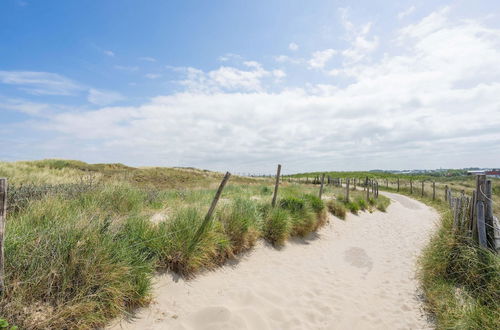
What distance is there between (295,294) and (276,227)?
3.01m

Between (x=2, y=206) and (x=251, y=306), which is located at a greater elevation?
(x=2, y=206)

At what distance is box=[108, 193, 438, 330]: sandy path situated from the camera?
161 inches

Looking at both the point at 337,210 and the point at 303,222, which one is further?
the point at 337,210

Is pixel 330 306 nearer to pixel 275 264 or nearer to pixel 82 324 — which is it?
pixel 275 264

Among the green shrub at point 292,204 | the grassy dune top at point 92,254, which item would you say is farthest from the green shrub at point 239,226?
the green shrub at point 292,204

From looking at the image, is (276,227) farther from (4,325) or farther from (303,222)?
(4,325)

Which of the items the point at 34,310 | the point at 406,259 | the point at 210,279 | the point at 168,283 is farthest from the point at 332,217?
the point at 34,310

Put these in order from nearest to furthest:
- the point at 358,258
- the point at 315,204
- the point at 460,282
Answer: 1. the point at 460,282
2. the point at 358,258
3. the point at 315,204

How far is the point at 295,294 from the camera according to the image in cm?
529

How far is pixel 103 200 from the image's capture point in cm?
657

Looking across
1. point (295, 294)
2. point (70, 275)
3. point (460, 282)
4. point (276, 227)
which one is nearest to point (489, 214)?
point (460, 282)

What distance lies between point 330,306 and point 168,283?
3.03m

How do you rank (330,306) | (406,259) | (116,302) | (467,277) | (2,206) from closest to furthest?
1. (2,206)
2. (116,302)
3. (467,277)
4. (330,306)
5. (406,259)

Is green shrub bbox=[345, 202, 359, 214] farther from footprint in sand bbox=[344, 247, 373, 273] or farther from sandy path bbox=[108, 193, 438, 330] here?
sandy path bbox=[108, 193, 438, 330]
